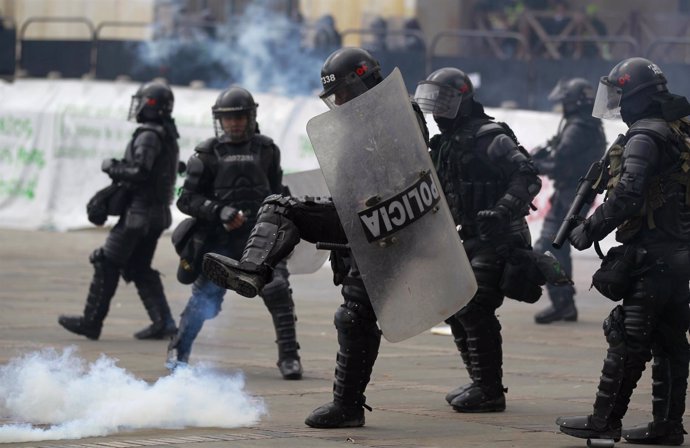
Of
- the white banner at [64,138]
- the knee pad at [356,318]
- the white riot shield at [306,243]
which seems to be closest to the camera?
the knee pad at [356,318]

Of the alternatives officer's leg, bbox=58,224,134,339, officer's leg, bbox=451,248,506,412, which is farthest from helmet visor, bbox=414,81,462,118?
officer's leg, bbox=58,224,134,339

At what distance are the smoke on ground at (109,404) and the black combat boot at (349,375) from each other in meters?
0.40

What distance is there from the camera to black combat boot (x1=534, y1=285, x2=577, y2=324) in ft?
41.0

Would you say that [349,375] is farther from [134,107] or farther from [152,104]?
[134,107]

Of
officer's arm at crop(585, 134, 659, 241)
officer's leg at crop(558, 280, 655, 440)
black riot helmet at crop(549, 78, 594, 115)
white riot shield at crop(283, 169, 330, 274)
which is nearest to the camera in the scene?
officer's arm at crop(585, 134, 659, 241)

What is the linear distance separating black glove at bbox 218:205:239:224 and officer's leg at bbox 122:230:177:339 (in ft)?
6.60

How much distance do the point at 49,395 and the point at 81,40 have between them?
16.6m

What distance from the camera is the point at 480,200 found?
26.2 ft

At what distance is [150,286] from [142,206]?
25.4 inches

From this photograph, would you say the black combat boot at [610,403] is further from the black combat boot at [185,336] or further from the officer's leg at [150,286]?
the officer's leg at [150,286]

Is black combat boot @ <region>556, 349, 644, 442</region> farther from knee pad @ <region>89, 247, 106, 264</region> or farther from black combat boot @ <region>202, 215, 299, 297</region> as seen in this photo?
knee pad @ <region>89, 247, 106, 264</region>

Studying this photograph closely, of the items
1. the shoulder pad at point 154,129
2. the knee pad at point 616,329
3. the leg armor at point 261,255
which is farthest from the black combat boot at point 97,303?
the knee pad at point 616,329

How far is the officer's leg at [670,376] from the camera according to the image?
6703 millimetres

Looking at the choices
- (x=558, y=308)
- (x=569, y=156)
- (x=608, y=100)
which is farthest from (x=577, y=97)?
(x=608, y=100)
